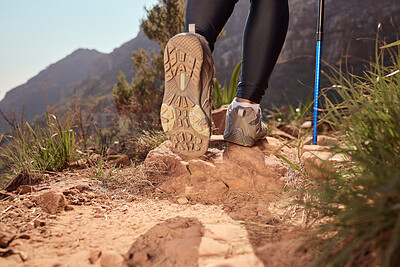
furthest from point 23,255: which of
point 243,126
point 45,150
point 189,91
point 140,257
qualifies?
point 45,150

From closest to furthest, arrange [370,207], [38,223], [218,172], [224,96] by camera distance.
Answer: [370,207] < [38,223] < [218,172] < [224,96]

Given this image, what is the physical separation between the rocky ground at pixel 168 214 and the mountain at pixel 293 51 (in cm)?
1802

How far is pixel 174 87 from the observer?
1.50 meters

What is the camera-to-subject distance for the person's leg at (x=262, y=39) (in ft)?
5.03

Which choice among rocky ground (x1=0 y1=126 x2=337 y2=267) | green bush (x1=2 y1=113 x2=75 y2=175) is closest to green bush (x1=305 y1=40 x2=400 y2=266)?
rocky ground (x1=0 y1=126 x2=337 y2=267)

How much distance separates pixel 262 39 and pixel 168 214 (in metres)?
1.02

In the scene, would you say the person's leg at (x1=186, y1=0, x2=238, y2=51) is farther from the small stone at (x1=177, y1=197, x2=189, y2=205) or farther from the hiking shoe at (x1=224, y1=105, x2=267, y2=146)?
the small stone at (x1=177, y1=197, x2=189, y2=205)

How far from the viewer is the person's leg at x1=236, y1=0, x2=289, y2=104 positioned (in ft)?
5.03

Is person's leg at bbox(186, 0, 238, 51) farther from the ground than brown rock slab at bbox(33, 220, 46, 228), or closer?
farther from the ground

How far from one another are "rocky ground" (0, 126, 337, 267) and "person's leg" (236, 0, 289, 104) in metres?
0.46

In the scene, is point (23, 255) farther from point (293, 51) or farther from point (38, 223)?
point (293, 51)

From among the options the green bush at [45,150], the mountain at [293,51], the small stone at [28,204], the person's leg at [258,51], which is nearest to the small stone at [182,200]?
the person's leg at [258,51]

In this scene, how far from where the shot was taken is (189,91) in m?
1.47

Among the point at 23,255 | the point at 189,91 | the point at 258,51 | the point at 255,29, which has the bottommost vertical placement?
the point at 23,255
